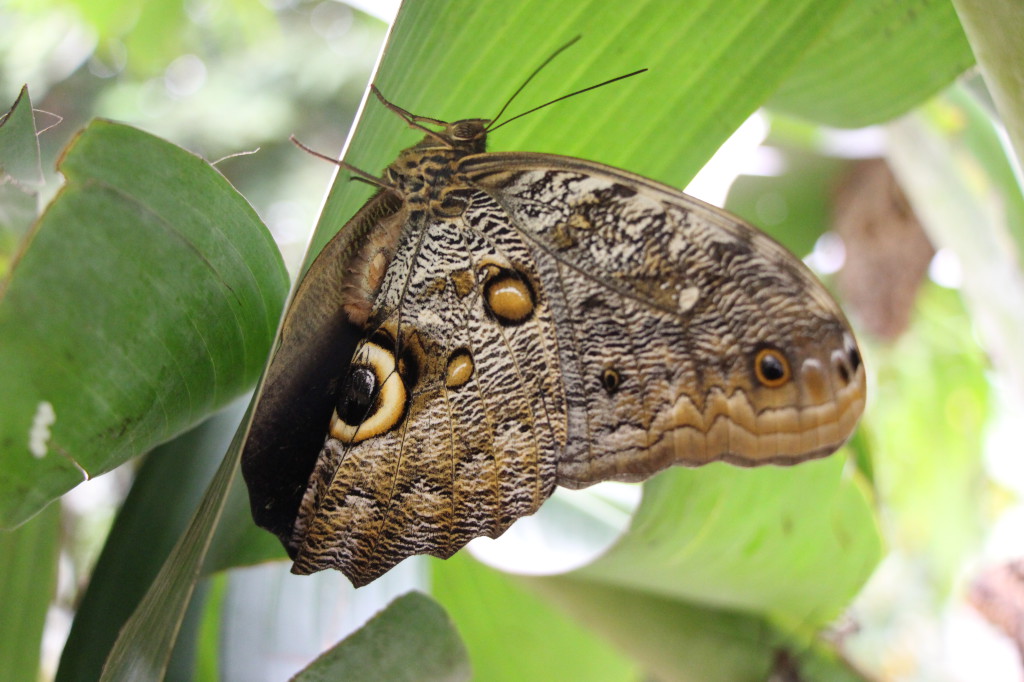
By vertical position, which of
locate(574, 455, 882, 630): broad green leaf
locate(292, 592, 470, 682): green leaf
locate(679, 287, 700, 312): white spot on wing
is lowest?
locate(292, 592, 470, 682): green leaf

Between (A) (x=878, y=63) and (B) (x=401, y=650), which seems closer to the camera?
(B) (x=401, y=650)

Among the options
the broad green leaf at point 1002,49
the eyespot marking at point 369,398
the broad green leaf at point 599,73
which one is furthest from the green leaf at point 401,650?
the broad green leaf at point 1002,49

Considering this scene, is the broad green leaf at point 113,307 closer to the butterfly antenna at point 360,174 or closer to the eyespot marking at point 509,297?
the butterfly antenna at point 360,174

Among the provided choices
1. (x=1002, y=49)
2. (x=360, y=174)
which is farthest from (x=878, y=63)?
(x=360, y=174)

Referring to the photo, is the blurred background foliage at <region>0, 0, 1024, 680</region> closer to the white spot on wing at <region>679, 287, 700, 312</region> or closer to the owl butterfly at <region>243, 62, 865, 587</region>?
the owl butterfly at <region>243, 62, 865, 587</region>

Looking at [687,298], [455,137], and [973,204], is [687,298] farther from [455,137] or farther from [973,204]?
[973,204]

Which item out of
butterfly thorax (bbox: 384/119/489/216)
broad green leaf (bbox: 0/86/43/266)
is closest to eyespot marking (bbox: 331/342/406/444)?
butterfly thorax (bbox: 384/119/489/216)
